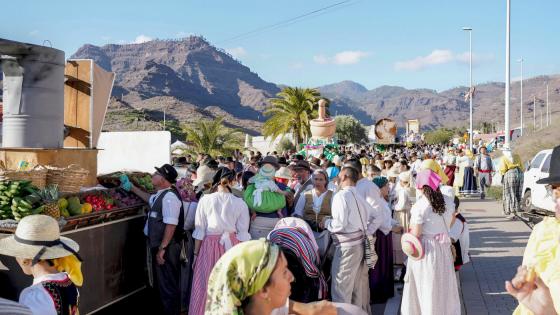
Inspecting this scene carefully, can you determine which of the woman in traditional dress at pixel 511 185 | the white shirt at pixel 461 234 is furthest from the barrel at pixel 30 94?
the woman in traditional dress at pixel 511 185

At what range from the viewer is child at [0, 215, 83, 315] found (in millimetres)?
3365

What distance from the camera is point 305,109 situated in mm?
36625

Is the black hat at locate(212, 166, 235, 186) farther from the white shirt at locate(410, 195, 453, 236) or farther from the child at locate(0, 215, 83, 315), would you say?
the child at locate(0, 215, 83, 315)

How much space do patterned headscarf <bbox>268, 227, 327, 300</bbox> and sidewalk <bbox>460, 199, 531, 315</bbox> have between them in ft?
12.3

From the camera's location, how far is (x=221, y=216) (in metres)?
6.46

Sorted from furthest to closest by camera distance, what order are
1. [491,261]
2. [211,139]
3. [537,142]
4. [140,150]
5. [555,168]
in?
[537,142], [211,139], [491,261], [140,150], [555,168]

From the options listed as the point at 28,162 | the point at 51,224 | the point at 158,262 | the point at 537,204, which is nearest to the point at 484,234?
the point at 537,204

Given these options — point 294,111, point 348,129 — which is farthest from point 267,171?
point 348,129

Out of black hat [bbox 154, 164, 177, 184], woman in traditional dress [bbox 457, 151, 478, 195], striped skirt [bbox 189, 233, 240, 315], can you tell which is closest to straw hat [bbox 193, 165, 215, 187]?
black hat [bbox 154, 164, 177, 184]

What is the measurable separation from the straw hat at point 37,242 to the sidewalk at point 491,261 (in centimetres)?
564

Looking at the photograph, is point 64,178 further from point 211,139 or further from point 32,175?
point 211,139

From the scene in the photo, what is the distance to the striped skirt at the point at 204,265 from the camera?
6.50 meters

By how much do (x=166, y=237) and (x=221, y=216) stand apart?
758 mm

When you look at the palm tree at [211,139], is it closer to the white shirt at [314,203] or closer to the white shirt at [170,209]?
the white shirt at [314,203]
